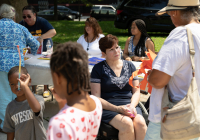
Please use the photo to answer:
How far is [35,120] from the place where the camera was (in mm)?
2203

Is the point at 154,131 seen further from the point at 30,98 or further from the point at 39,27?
the point at 39,27

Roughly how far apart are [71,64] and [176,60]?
0.77m

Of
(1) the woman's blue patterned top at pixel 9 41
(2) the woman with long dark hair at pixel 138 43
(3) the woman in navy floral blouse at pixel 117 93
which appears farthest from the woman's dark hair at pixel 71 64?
(2) the woman with long dark hair at pixel 138 43

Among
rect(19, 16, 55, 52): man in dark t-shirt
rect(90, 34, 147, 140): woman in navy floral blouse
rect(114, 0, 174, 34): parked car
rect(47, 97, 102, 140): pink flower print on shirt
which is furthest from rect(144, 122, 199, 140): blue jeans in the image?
rect(114, 0, 174, 34): parked car

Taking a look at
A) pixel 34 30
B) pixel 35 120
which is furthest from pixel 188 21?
pixel 34 30

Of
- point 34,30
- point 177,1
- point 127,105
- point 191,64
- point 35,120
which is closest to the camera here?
point 191,64

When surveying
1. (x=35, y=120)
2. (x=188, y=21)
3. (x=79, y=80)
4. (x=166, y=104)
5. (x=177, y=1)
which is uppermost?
(x=177, y=1)

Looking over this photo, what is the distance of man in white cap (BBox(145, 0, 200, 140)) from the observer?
1560 mm

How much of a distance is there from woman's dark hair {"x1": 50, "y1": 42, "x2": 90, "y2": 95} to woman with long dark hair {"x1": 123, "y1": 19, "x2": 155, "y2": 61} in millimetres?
3062

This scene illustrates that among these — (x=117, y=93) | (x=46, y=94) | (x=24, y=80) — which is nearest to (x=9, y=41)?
(x=24, y=80)

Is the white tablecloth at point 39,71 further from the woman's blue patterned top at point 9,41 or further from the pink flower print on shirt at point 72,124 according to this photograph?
the pink flower print on shirt at point 72,124

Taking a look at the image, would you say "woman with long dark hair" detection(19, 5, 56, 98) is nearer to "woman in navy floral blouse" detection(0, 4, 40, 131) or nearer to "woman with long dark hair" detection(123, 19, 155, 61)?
"woman in navy floral blouse" detection(0, 4, 40, 131)

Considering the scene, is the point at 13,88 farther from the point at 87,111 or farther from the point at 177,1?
the point at 177,1

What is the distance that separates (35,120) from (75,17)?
24957mm
